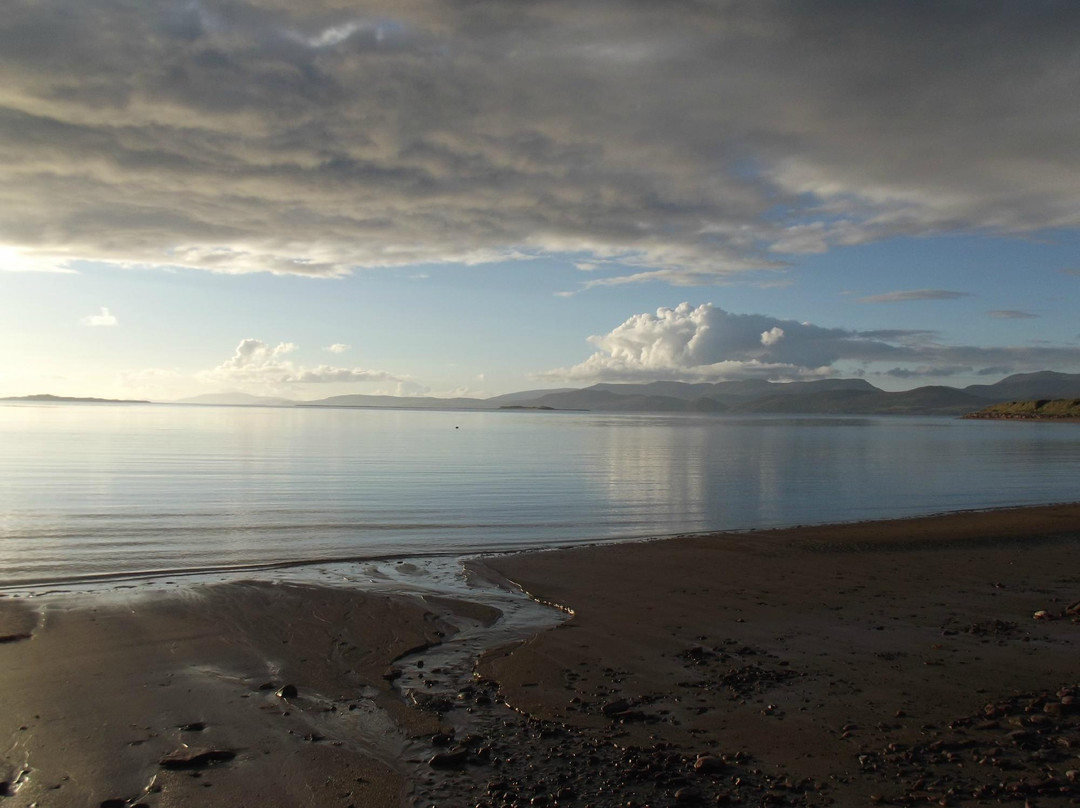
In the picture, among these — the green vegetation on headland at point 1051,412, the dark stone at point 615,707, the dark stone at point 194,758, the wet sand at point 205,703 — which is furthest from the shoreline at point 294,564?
the green vegetation on headland at point 1051,412

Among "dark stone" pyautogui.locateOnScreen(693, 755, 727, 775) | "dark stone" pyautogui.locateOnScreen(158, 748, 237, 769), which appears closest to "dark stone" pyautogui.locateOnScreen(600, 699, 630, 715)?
"dark stone" pyautogui.locateOnScreen(693, 755, 727, 775)

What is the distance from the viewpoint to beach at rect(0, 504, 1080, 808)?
6012mm

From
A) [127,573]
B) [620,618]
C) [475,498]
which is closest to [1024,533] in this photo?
[620,618]

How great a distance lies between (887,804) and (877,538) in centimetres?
1485

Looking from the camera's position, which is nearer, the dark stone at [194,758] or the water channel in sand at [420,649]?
the dark stone at [194,758]

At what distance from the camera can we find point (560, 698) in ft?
26.1

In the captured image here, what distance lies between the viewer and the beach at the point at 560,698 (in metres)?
6.01

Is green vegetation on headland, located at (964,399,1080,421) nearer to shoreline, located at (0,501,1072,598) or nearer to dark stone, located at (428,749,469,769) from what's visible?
shoreline, located at (0,501,1072,598)

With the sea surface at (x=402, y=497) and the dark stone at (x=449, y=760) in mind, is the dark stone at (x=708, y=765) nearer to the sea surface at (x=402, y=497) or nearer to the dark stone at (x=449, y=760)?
the dark stone at (x=449, y=760)

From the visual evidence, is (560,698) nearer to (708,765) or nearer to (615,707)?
(615,707)

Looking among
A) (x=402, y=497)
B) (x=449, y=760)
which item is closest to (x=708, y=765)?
(x=449, y=760)

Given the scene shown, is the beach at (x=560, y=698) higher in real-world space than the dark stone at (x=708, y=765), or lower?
lower

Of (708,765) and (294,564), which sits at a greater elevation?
(708,765)

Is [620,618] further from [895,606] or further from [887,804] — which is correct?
[887,804]
